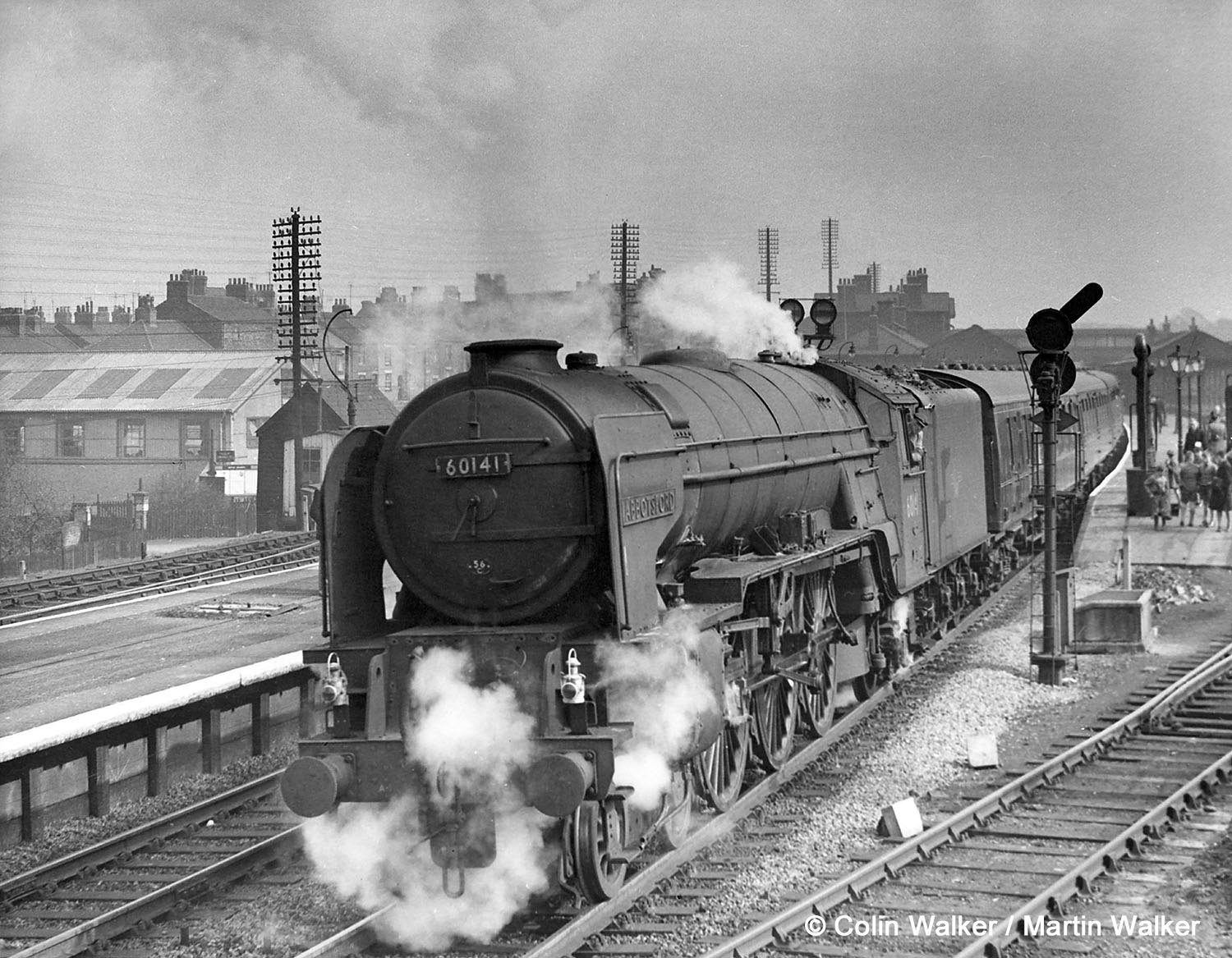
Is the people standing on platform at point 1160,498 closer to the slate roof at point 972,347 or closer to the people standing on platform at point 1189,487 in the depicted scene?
the people standing on platform at point 1189,487

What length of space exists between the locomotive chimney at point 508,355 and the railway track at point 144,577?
1369cm

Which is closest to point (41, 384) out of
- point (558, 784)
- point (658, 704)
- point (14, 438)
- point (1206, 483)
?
point (14, 438)

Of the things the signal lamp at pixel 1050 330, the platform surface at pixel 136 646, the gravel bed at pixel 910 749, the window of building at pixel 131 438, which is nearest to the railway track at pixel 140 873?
the platform surface at pixel 136 646

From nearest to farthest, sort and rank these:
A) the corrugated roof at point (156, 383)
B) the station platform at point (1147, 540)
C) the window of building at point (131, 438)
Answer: the station platform at point (1147, 540), the window of building at point (131, 438), the corrugated roof at point (156, 383)

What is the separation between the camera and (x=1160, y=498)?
74.7 feet

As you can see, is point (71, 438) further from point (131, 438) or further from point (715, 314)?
point (715, 314)

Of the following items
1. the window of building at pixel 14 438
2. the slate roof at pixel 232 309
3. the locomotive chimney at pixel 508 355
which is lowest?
the locomotive chimney at pixel 508 355

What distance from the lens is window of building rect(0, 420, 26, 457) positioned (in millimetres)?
34656

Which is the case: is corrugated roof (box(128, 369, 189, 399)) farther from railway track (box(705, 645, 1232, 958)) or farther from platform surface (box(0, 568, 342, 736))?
railway track (box(705, 645, 1232, 958))

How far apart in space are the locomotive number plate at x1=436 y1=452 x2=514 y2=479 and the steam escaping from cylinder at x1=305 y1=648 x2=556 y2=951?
3.39ft

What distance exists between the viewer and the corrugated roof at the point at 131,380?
40.2 m

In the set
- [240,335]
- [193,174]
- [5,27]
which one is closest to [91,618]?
[193,174]

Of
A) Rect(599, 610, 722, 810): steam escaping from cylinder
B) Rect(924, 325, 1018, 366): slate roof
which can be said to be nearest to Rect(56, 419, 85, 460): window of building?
Rect(599, 610, 722, 810): steam escaping from cylinder

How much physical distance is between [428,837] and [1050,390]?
9.19 metres
